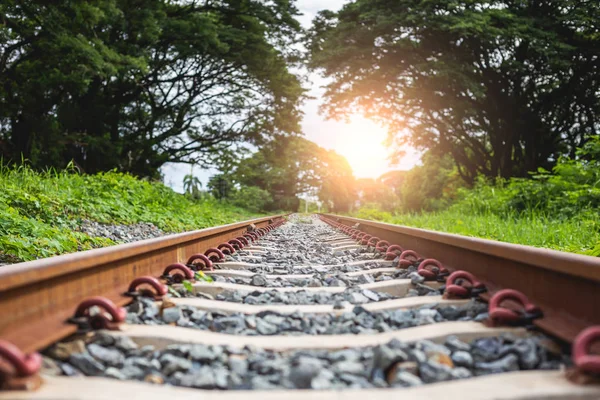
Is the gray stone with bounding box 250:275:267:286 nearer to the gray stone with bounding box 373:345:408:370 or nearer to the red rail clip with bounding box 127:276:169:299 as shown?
the red rail clip with bounding box 127:276:169:299

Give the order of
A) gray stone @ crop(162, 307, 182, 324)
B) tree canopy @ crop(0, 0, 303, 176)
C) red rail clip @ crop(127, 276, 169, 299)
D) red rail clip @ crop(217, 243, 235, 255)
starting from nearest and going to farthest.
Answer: gray stone @ crop(162, 307, 182, 324) < red rail clip @ crop(127, 276, 169, 299) < red rail clip @ crop(217, 243, 235, 255) < tree canopy @ crop(0, 0, 303, 176)

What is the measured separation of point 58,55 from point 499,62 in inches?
600

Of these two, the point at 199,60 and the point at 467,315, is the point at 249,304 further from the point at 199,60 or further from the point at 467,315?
the point at 199,60

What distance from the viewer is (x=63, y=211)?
6191 millimetres

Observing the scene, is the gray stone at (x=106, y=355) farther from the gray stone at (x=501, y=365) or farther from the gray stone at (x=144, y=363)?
the gray stone at (x=501, y=365)

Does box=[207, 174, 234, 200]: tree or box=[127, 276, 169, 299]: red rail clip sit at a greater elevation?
box=[207, 174, 234, 200]: tree

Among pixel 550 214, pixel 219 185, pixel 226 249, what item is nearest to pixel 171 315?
pixel 226 249

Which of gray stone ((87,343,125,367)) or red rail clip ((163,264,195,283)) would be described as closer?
gray stone ((87,343,125,367))

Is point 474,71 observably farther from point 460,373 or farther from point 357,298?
point 460,373

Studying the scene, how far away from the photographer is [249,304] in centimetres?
232

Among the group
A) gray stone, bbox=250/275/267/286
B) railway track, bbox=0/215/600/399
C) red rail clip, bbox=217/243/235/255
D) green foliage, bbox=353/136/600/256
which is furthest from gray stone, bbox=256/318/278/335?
green foliage, bbox=353/136/600/256

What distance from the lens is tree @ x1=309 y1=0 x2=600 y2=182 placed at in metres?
Answer: 13.7

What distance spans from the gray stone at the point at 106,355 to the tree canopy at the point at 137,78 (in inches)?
404

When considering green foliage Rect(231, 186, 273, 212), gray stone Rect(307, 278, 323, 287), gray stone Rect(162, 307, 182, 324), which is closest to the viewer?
gray stone Rect(162, 307, 182, 324)
